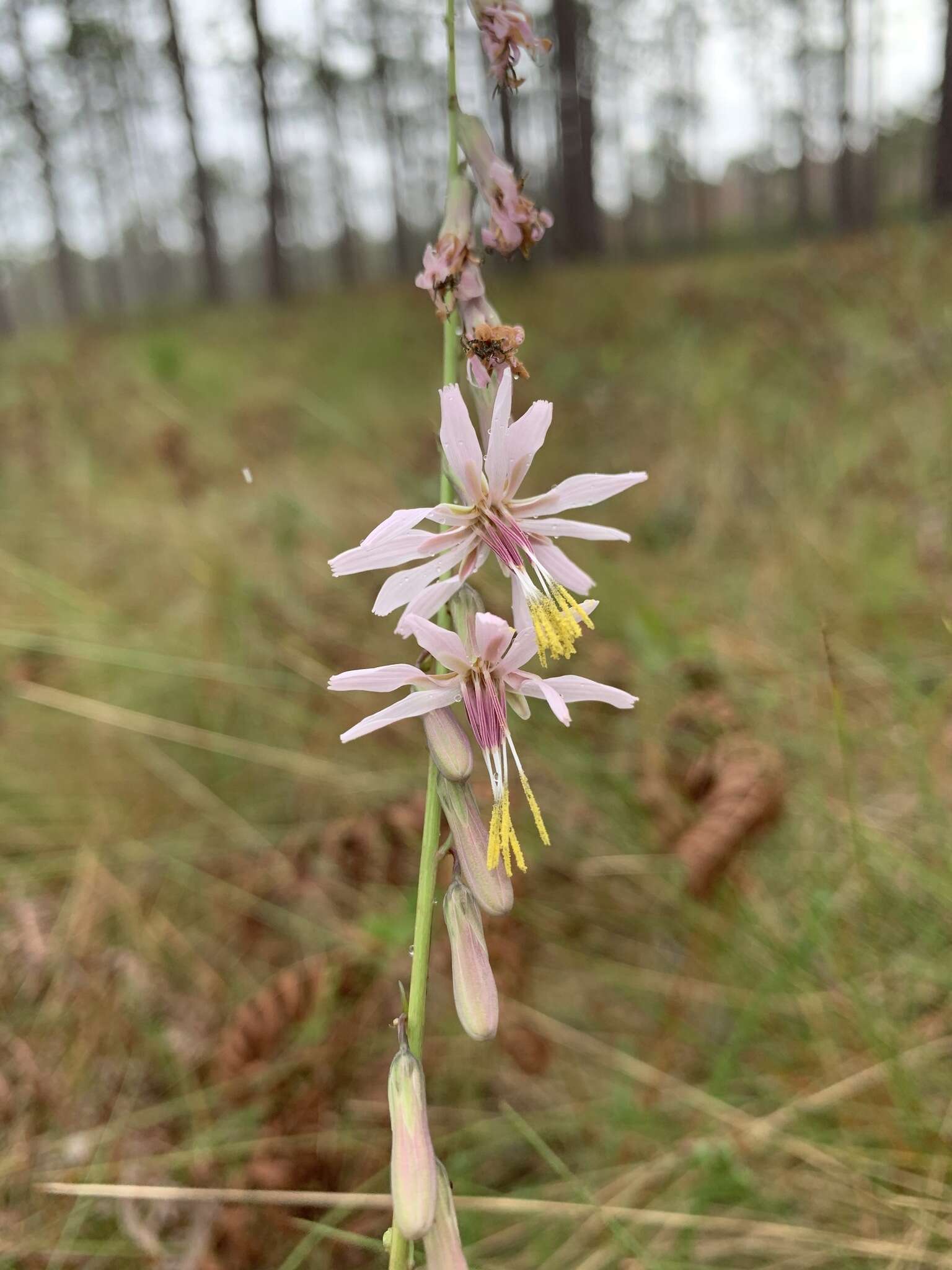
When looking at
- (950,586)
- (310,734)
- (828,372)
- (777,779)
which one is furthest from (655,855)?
(828,372)

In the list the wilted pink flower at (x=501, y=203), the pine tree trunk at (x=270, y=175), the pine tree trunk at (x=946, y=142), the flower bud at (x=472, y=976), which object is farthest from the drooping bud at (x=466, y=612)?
the pine tree trunk at (x=270, y=175)

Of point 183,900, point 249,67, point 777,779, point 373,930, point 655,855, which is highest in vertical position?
point 249,67

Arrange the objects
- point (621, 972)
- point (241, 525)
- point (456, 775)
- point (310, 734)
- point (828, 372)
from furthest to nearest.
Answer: point (828, 372)
point (241, 525)
point (310, 734)
point (621, 972)
point (456, 775)

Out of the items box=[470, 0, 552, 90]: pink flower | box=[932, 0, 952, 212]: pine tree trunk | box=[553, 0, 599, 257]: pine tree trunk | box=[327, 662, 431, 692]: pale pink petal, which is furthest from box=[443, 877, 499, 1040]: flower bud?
box=[553, 0, 599, 257]: pine tree trunk

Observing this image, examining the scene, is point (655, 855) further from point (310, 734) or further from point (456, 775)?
point (456, 775)

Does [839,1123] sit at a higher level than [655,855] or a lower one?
lower

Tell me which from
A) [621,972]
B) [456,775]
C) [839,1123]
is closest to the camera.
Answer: [456,775]

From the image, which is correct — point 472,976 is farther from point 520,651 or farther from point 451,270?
point 451,270
